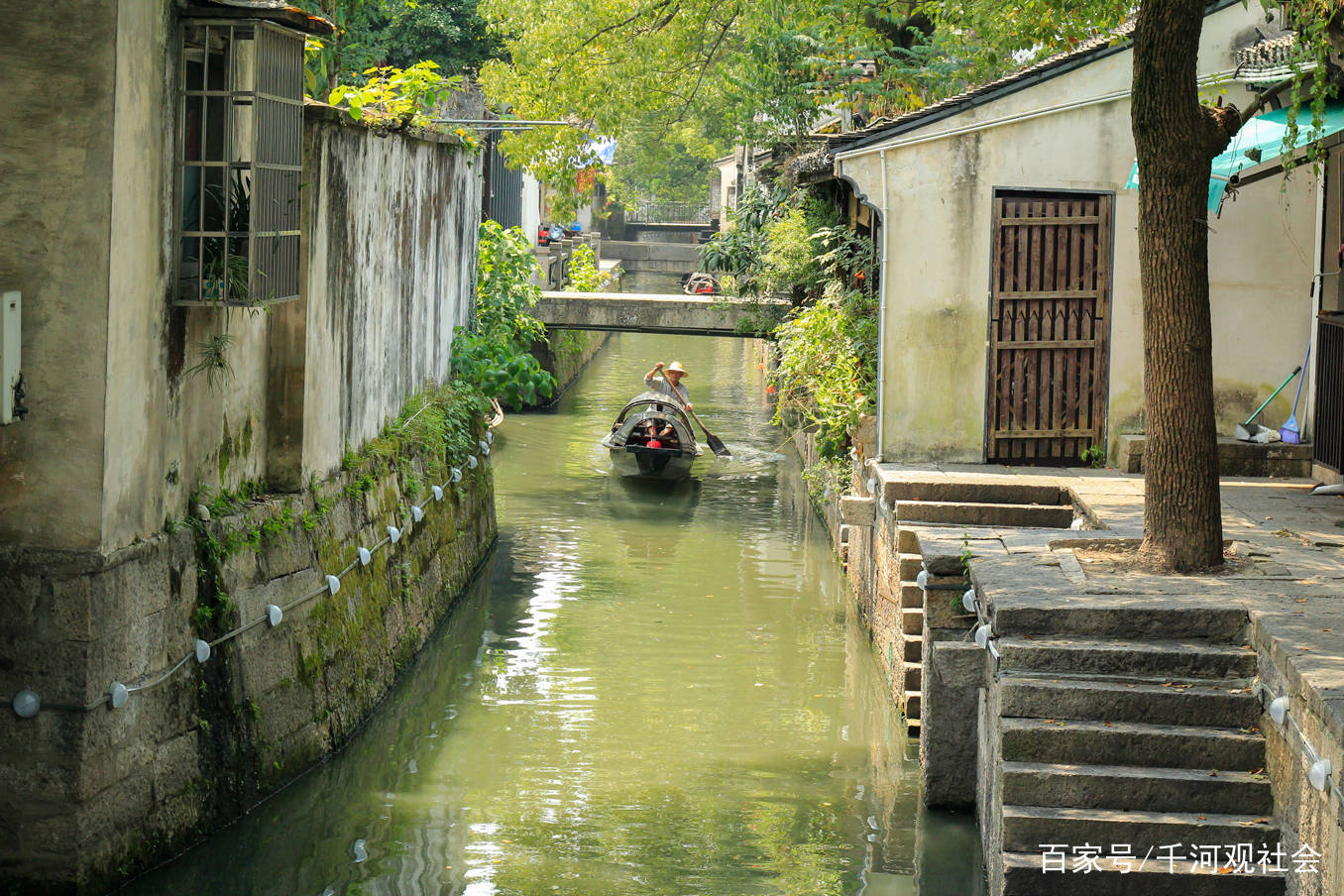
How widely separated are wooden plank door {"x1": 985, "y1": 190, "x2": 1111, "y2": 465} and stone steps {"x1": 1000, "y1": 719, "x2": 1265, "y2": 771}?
240 inches

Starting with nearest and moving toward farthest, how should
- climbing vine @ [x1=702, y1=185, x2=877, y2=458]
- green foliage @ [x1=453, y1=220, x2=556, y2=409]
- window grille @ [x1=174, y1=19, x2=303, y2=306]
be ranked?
window grille @ [x1=174, y1=19, x2=303, y2=306] < climbing vine @ [x1=702, y1=185, x2=877, y2=458] < green foliage @ [x1=453, y1=220, x2=556, y2=409]

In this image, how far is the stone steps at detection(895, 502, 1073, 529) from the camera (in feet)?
36.7

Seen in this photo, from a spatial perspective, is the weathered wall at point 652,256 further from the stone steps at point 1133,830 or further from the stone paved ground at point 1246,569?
the stone steps at point 1133,830

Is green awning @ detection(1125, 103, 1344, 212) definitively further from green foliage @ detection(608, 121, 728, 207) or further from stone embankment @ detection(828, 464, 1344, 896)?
green foliage @ detection(608, 121, 728, 207)

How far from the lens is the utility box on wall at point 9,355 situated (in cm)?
683

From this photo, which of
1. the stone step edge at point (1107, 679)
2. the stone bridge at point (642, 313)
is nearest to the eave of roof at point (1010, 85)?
the stone step edge at point (1107, 679)

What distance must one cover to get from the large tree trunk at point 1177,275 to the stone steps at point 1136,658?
42.7 inches

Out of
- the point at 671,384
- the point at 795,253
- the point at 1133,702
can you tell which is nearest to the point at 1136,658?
the point at 1133,702

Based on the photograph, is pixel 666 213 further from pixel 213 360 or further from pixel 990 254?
pixel 213 360

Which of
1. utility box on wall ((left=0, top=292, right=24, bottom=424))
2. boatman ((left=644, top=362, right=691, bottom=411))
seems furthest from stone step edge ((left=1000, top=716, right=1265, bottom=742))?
boatman ((left=644, top=362, right=691, bottom=411))

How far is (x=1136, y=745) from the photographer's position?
6969 mm

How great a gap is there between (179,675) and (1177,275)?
223 inches

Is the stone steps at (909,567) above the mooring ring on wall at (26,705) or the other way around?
above

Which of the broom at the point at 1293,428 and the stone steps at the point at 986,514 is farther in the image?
the broom at the point at 1293,428
